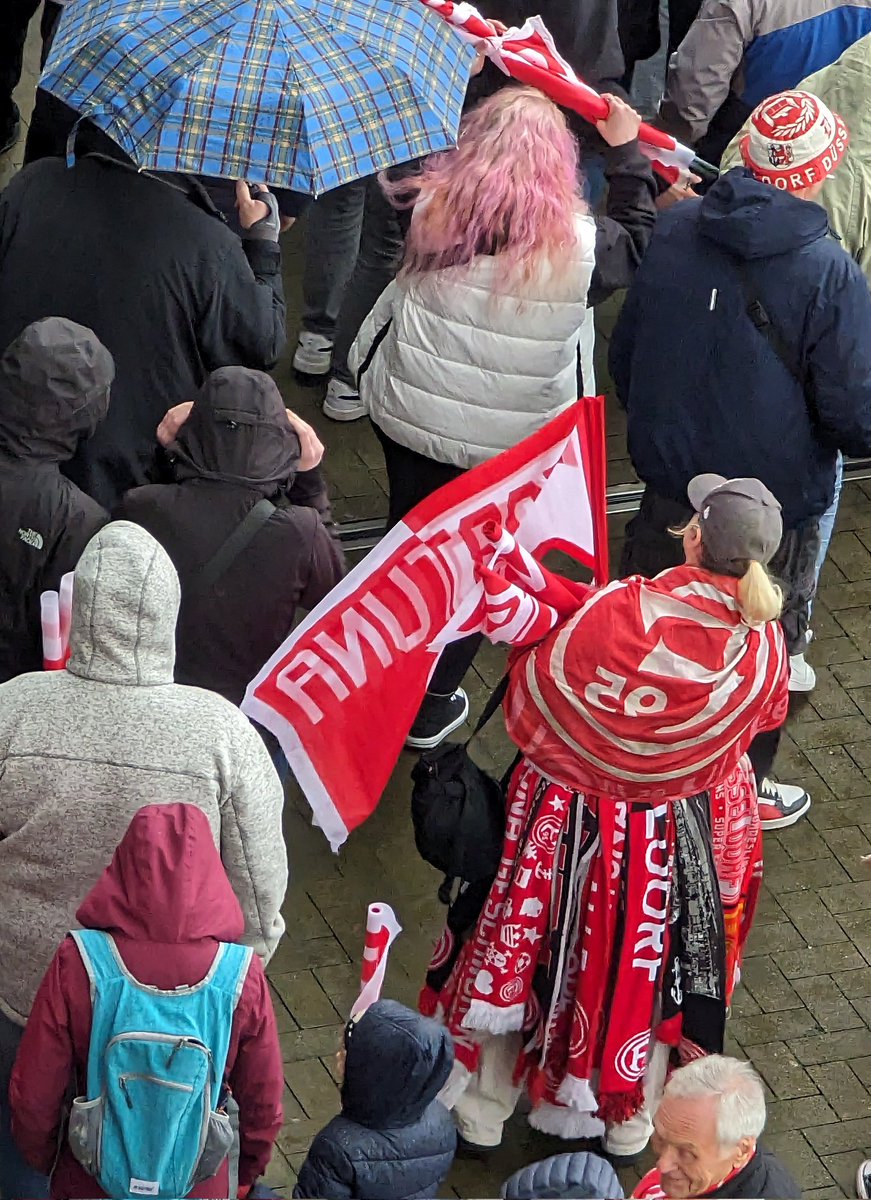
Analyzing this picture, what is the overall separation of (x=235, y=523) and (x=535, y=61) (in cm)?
209

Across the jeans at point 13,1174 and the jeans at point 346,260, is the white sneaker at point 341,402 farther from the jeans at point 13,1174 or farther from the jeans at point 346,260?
the jeans at point 13,1174

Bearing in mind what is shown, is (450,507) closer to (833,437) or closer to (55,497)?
(55,497)

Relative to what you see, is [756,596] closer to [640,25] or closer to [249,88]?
[249,88]

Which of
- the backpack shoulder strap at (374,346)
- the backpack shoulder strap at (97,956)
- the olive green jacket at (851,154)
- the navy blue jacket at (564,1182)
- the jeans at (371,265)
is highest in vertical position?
the olive green jacket at (851,154)

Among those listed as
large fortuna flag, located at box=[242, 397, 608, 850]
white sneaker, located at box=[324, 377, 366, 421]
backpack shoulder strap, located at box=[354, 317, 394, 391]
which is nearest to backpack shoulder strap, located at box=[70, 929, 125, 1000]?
large fortuna flag, located at box=[242, 397, 608, 850]

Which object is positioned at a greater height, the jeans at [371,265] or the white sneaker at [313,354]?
the jeans at [371,265]

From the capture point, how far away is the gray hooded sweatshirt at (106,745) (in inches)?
147

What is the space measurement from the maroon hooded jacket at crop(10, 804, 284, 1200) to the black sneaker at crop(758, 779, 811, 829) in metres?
2.72

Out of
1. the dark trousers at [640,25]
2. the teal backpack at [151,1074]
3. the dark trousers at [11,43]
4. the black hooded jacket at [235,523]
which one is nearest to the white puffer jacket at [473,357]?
the black hooded jacket at [235,523]

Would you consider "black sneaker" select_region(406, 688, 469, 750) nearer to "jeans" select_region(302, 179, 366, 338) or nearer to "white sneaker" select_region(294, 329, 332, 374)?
"white sneaker" select_region(294, 329, 332, 374)

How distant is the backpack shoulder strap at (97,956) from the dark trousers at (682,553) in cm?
265

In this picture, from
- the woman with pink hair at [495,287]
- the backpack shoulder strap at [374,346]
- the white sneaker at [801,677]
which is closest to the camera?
the woman with pink hair at [495,287]

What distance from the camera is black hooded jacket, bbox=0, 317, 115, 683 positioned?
14.7 feet

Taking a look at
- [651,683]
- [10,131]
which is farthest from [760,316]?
[10,131]
